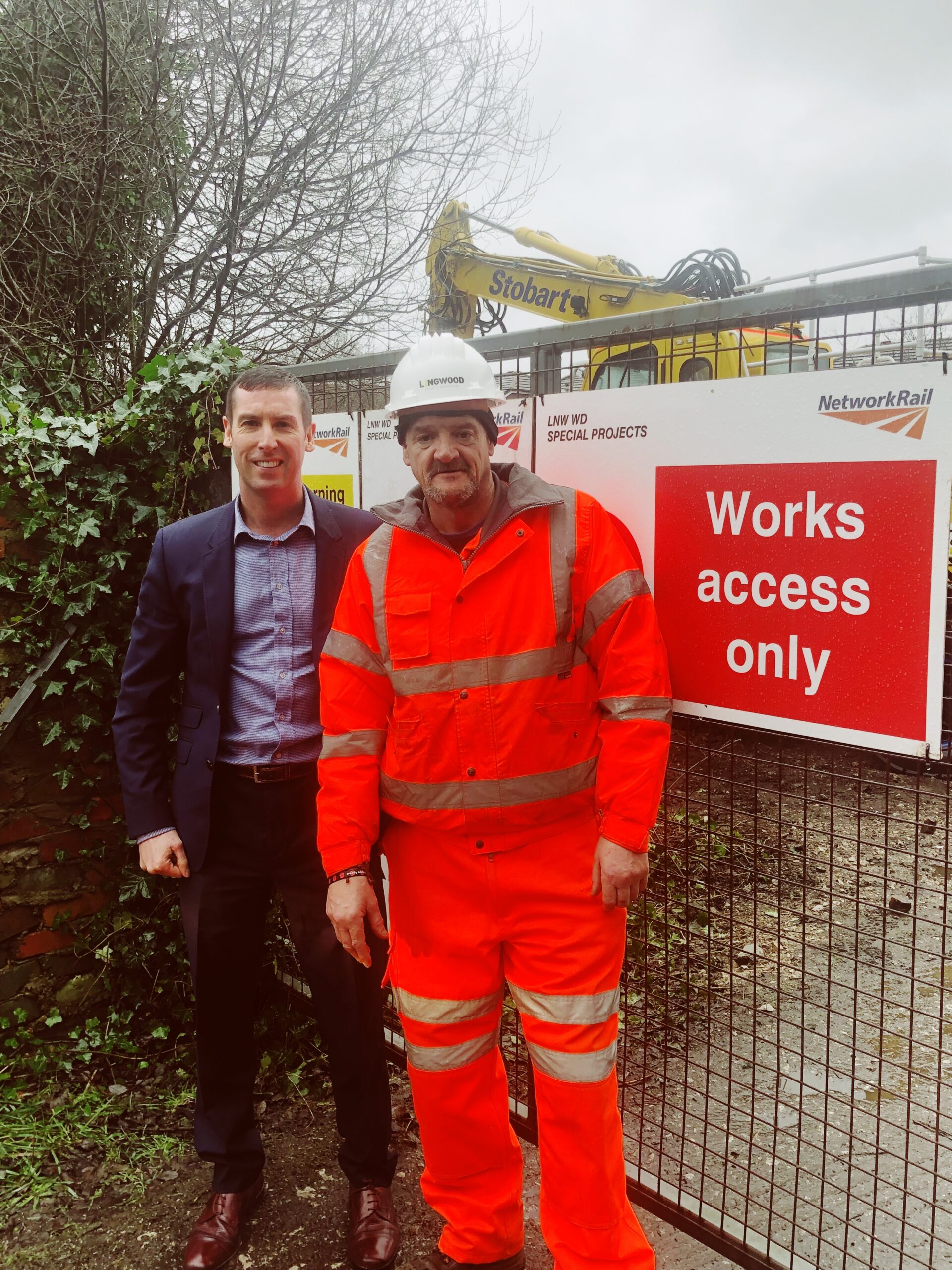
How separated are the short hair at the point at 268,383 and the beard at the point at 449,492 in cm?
77

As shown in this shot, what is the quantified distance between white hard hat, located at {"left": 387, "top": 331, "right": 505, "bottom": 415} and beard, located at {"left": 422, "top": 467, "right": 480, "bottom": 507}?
0.18 metres

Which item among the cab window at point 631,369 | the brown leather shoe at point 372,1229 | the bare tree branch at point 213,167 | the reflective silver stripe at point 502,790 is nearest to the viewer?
the reflective silver stripe at point 502,790

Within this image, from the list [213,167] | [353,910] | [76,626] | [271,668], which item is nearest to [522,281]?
[213,167]

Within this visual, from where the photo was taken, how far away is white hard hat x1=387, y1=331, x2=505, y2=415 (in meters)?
2.32

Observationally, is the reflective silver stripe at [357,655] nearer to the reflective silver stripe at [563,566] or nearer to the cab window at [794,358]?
the reflective silver stripe at [563,566]

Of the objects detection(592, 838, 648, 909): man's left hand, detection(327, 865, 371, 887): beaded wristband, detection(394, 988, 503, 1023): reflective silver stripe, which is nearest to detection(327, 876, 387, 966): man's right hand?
detection(327, 865, 371, 887): beaded wristband

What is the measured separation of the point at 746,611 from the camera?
7.54 ft

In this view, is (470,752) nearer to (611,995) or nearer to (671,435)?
(611,995)

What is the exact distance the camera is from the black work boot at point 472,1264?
2.57 metres

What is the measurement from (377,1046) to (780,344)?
2420 millimetres

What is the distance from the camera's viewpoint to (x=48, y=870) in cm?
358

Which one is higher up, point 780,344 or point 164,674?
point 780,344

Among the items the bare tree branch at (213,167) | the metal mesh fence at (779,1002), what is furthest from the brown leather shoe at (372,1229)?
the bare tree branch at (213,167)

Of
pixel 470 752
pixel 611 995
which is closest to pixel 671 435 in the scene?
pixel 470 752
